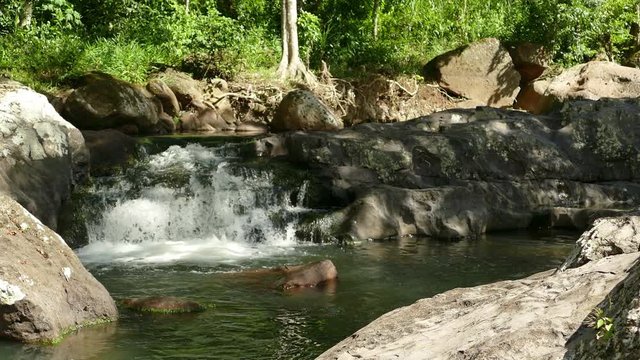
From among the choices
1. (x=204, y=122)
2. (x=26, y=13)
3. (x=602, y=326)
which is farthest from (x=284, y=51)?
(x=602, y=326)

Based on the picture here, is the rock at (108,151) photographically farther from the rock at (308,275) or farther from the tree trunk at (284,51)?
the tree trunk at (284,51)

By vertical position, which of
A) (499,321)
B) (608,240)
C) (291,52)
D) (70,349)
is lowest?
(70,349)

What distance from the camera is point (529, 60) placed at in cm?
2545

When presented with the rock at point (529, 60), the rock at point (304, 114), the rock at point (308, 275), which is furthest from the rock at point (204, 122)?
the rock at point (308, 275)

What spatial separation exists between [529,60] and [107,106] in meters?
14.0

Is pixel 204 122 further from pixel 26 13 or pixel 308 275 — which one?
pixel 308 275

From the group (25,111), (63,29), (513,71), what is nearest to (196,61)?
(63,29)

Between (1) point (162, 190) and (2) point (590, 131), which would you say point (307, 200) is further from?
(2) point (590, 131)

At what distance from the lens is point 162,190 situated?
13094 millimetres

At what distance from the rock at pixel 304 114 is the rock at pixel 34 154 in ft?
21.0

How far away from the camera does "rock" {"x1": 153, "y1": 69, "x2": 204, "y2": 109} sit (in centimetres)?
1994

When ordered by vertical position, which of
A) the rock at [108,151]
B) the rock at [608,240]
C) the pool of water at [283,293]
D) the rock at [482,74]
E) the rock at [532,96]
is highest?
the rock at [482,74]

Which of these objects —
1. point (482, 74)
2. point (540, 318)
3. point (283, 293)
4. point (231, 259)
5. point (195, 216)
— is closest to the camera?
point (540, 318)

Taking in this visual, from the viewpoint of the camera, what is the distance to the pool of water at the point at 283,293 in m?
6.59
